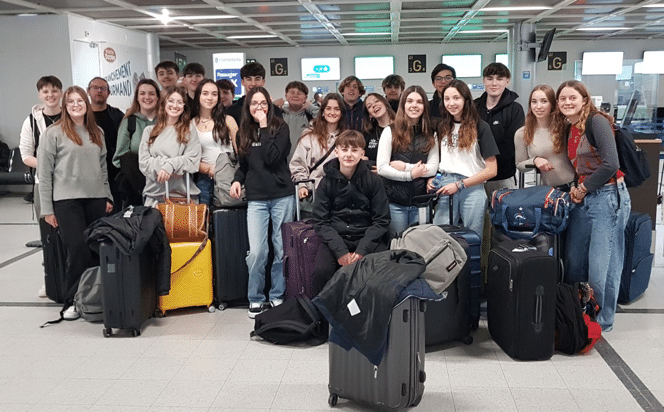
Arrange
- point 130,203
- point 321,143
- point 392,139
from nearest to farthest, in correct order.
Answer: point 392,139 < point 321,143 < point 130,203

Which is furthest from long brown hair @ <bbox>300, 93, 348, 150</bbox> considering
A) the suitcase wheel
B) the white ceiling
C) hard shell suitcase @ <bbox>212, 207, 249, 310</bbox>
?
the white ceiling

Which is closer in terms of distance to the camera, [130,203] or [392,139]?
[392,139]

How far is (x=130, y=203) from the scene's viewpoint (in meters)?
4.86

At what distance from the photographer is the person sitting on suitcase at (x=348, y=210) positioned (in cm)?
379

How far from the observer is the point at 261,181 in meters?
4.25

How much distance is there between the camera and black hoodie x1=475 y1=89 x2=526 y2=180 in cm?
446

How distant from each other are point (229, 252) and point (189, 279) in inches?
13.1

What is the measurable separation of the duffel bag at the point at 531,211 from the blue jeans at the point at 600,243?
116 millimetres

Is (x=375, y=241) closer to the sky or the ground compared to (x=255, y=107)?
closer to the ground

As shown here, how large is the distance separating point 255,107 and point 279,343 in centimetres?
158

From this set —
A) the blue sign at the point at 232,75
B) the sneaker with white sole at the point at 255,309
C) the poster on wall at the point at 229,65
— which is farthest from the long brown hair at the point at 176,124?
the poster on wall at the point at 229,65

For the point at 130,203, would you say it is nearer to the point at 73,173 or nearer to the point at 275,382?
the point at 73,173

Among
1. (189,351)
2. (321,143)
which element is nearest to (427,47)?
(321,143)

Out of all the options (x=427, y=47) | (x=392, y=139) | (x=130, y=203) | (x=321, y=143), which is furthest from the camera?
(x=427, y=47)
